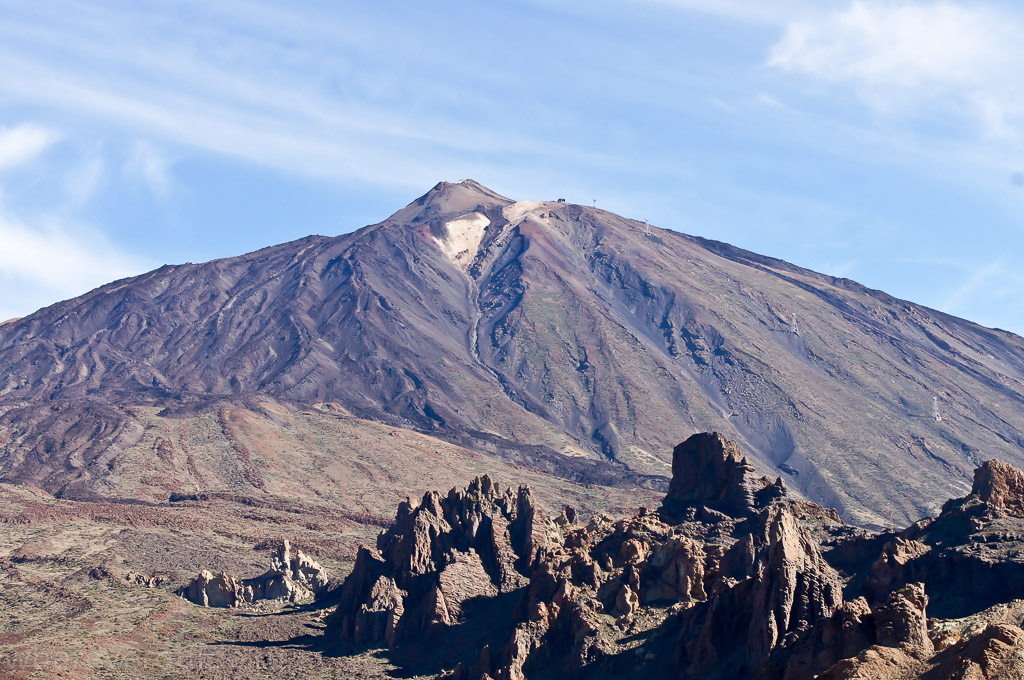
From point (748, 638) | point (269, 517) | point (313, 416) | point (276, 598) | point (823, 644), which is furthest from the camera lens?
point (313, 416)

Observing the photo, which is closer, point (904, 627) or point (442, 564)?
point (904, 627)

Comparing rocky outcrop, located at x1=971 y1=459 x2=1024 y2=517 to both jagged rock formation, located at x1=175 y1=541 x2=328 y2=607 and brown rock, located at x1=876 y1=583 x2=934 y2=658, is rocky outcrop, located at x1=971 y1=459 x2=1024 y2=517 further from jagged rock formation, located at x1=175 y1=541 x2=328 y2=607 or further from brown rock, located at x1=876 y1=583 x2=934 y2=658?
jagged rock formation, located at x1=175 y1=541 x2=328 y2=607

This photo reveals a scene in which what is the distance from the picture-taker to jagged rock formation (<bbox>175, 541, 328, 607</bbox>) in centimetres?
9662

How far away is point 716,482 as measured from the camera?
81.1 metres

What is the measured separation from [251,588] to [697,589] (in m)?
46.7

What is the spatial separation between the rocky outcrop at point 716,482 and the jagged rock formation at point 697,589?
5.1 inches

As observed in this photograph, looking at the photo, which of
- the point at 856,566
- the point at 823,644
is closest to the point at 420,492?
the point at 856,566

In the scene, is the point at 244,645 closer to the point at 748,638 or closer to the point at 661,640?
the point at 661,640

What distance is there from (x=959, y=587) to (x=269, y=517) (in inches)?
3826

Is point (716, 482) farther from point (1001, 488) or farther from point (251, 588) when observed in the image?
point (251, 588)

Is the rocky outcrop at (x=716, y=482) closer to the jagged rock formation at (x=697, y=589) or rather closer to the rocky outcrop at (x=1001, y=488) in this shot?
the jagged rock formation at (x=697, y=589)

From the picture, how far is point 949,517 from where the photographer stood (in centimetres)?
6291

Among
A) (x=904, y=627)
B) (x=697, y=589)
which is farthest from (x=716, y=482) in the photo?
(x=904, y=627)

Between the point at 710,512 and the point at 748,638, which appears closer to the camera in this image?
the point at 748,638
